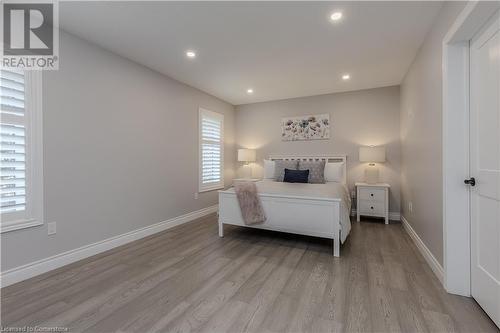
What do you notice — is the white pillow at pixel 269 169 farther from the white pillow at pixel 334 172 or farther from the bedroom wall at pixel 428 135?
the bedroom wall at pixel 428 135

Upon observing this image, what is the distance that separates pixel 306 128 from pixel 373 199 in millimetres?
1871

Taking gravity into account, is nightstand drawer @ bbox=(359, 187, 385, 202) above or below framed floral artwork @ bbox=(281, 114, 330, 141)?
below

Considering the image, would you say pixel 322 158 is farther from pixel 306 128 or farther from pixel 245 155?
pixel 245 155

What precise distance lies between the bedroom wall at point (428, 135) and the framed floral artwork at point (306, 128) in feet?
4.96

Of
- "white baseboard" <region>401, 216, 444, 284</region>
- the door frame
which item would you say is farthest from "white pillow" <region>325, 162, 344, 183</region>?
the door frame

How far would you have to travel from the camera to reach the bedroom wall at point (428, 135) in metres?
1.90

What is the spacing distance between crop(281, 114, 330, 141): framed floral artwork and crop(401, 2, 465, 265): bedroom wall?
1510 millimetres

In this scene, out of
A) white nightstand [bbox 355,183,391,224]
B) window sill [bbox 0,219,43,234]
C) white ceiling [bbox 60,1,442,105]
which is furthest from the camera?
white nightstand [bbox 355,183,391,224]

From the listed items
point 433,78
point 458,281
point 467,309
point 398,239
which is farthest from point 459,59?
point 398,239

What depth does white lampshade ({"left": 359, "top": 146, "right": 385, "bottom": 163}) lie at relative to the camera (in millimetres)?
3760

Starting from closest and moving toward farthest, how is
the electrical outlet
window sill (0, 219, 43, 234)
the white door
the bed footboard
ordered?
the white door, window sill (0, 219, 43, 234), the electrical outlet, the bed footboard

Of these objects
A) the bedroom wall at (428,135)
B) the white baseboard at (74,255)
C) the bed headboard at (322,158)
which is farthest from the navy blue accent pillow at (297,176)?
the white baseboard at (74,255)

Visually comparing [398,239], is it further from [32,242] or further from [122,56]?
[122,56]

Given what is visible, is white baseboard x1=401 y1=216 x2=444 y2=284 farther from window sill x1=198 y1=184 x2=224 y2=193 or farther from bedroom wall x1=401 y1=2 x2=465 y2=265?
window sill x1=198 y1=184 x2=224 y2=193
